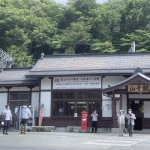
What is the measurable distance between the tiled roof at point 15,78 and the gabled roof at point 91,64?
3.56ft

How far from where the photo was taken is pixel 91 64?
30.3 metres

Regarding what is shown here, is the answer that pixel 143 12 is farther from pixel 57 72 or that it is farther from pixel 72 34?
pixel 57 72

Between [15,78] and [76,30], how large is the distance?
92.0 feet

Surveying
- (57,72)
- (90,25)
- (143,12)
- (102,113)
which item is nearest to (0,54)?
(57,72)

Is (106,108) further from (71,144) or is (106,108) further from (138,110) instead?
(71,144)

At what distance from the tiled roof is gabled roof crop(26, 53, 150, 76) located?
1085 millimetres

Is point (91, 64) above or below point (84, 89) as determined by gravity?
above

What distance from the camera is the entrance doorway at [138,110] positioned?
28.1m

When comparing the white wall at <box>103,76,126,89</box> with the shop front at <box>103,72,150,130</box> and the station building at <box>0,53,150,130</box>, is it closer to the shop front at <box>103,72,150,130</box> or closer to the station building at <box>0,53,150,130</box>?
the station building at <box>0,53,150,130</box>

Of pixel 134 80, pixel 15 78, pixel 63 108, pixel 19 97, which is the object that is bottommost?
pixel 63 108

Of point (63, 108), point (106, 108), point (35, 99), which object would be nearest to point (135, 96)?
point (106, 108)

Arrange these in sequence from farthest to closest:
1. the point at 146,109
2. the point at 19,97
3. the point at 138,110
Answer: the point at 19,97 → the point at 138,110 → the point at 146,109

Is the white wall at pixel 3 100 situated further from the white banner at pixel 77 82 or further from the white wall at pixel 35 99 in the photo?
the white banner at pixel 77 82

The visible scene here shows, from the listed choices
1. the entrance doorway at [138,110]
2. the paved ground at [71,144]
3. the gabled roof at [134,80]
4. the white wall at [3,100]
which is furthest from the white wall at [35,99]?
the paved ground at [71,144]
